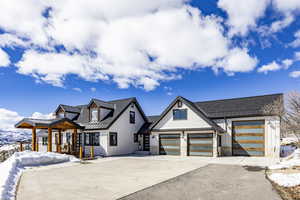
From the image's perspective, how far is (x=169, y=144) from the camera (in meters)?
22.1

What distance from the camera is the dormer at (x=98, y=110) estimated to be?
22.7 m

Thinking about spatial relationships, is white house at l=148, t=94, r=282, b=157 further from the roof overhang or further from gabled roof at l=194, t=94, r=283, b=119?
the roof overhang

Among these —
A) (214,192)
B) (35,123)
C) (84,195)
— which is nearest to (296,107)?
(214,192)

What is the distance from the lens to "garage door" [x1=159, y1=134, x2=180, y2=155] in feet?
71.1

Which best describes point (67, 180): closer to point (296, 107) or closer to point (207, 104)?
point (296, 107)

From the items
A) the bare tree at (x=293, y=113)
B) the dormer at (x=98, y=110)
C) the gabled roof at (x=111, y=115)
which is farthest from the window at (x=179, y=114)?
the bare tree at (x=293, y=113)

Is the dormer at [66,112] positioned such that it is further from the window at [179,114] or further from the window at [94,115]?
the window at [179,114]

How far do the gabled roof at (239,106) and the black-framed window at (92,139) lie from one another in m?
12.5

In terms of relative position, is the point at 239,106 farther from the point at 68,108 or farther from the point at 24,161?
the point at 68,108

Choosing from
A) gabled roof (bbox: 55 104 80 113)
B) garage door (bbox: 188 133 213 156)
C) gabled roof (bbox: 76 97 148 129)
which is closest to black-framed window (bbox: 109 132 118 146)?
gabled roof (bbox: 76 97 148 129)

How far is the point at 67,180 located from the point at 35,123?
31.9 ft

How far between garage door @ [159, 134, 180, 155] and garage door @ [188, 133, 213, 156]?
1.36 meters

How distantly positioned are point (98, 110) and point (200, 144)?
1171cm

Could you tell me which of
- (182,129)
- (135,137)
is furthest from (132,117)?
(182,129)
